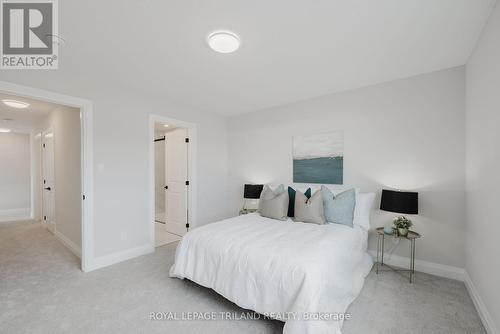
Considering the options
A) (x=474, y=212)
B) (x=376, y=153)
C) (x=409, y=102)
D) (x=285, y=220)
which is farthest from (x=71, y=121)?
(x=474, y=212)

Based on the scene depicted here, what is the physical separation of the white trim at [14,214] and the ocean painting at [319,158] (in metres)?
6.93

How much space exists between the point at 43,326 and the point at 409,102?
4425mm

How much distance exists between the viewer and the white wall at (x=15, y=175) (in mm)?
5844

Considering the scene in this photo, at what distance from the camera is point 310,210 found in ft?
9.09

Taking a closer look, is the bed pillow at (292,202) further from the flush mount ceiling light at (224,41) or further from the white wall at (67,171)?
the white wall at (67,171)

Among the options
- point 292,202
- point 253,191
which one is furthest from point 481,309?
point 253,191

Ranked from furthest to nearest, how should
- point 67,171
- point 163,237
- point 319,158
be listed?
point 163,237 < point 67,171 < point 319,158

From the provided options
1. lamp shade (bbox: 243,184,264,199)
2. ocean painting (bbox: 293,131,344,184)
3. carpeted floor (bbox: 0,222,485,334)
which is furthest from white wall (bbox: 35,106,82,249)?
ocean painting (bbox: 293,131,344,184)

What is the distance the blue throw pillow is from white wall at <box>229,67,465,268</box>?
51 centimetres

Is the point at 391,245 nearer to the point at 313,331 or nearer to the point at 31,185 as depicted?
the point at 313,331

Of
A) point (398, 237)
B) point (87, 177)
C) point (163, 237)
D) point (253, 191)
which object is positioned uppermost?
point (87, 177)

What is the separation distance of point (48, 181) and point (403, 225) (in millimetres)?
6530

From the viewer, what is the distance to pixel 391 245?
2.91 metres

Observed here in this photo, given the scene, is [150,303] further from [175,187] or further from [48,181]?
[48,181]
